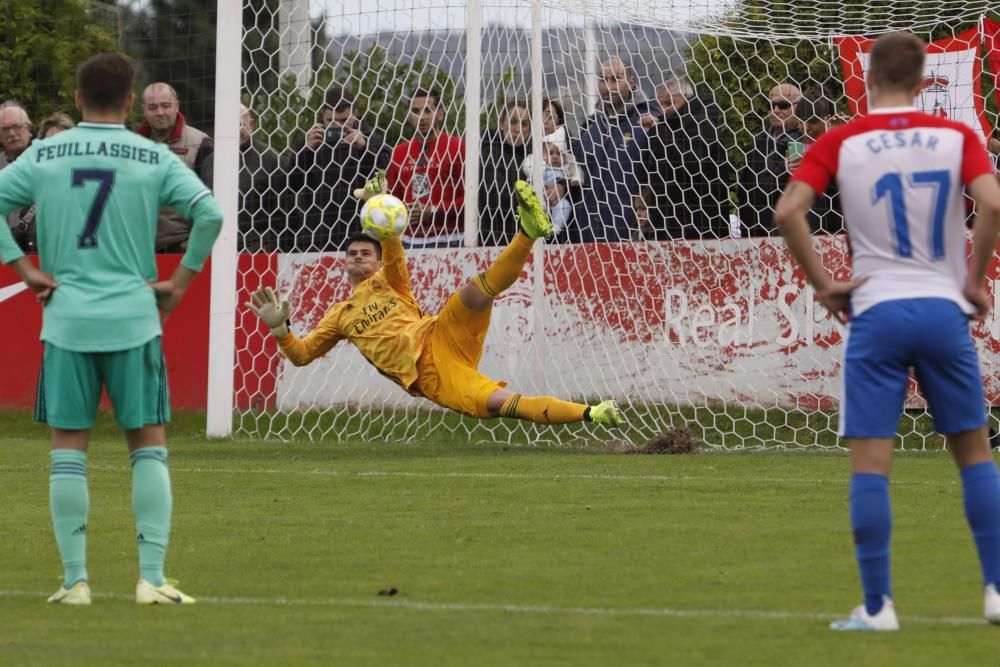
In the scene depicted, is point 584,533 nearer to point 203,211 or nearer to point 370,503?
point 370,503

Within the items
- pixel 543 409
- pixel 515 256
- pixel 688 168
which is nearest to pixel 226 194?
pixel 515 256

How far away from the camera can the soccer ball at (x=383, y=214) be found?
11.9 m

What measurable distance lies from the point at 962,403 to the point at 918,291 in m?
0.39

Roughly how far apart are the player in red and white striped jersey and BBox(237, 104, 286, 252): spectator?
31.0 ft

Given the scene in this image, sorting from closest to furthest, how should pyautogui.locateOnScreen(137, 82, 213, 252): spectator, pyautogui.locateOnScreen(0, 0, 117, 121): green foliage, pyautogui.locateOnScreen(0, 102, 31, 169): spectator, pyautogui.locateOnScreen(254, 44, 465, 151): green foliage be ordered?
pyautogui.locateOnScreen(254, 44, 465, 151): green foliage
pyautogui.locateOnScreen(137, 82, 213, 252): spectator
pyautogui.locateOnScreen(0, 102, 31, 169): spectator
pyautogui.locateOnScreen(0, 0, 117, 121): green foliage

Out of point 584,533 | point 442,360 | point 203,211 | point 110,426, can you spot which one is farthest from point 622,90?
point 203,211

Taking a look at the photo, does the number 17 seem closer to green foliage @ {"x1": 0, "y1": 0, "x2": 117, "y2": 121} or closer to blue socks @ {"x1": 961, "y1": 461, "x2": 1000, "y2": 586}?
blue socks @ {"x1": 961, "y1": 461, "x2": 1000, "y2": 586}

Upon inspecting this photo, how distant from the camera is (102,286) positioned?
20.3 feet

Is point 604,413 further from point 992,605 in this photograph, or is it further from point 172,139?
point 992,605

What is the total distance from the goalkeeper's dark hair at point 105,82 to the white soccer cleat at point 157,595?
1.73 metres

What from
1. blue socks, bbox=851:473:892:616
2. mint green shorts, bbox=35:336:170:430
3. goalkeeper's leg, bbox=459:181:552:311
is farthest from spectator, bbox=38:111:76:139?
blue socks, bbox=851:473:892:616

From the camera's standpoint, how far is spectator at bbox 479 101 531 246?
1423cm

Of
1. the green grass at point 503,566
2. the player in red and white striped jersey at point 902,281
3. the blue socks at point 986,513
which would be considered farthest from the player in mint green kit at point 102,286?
the blue socks at point 986,513

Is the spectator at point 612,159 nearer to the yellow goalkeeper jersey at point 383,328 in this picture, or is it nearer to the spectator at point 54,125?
the yellow goalkeeper jersey at point 383,328
